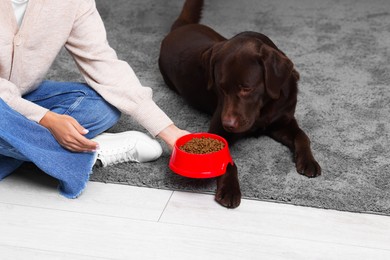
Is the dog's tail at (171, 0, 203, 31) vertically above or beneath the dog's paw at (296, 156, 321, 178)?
beneath

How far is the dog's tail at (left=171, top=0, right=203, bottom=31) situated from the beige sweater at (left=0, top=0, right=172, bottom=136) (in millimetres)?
950

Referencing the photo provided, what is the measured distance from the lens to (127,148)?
77.3 inches

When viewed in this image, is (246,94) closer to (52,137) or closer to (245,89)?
(245,89)

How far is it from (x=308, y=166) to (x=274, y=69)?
32cm

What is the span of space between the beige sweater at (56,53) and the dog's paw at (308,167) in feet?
1.38

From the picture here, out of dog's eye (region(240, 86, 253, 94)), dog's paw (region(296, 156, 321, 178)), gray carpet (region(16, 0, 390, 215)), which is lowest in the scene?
gray carpet (region(16, 0, 390, 215))

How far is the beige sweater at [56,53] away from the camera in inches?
70.4

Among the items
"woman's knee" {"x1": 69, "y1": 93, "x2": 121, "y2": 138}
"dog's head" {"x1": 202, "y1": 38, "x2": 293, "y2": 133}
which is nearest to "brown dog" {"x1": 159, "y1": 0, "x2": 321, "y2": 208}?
"dog's head" {"x1": 202, "y1": 38, "x2": 293, "y2": 133}

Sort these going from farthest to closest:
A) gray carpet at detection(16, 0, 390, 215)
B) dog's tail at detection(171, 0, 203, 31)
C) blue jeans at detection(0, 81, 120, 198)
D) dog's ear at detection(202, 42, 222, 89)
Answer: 1. dog's tail at detection(171, 0, 203, 31)
2. dog's ear at detection(202, 42, 222, 89)
3. gray carpet at detection(16, 0, 390, 215)
4. blue jeans at detection(0, 81, 120, 198)

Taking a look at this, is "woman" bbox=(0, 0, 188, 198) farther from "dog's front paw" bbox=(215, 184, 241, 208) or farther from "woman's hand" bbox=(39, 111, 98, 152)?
"dog's front paw" bbox=(215, 184, 241, 208)

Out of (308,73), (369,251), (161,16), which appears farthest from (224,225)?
(161,16)

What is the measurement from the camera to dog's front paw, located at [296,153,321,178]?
1.90 metres

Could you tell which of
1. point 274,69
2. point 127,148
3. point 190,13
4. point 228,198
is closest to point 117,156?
point 127,148

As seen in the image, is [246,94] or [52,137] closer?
[52,137]
